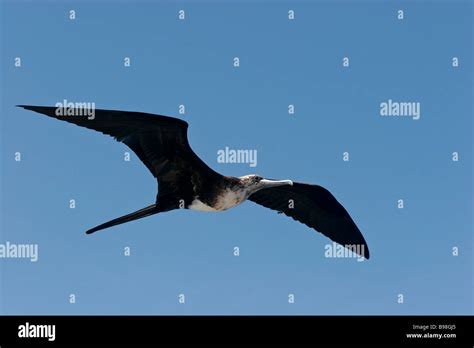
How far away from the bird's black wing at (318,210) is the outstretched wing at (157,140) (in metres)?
1.45

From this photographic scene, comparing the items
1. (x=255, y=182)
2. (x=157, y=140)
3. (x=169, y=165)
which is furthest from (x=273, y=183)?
(x=157, y=140)

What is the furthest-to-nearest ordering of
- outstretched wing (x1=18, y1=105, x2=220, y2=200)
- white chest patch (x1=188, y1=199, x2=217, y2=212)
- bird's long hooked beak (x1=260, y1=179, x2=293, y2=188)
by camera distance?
bird's long hooked beak (x1=260, y1=179, x2=293, y2=188) → white chest patch (x1=188, y1=199, x2=217, y2=212) → outstretched wing (x1=18, y1=105, x2=220, y2=200)

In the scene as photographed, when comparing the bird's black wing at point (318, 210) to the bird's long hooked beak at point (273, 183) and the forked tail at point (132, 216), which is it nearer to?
the bird's long hooked beak at point (273, 183)

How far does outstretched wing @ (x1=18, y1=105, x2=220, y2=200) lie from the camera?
7020 millimetres

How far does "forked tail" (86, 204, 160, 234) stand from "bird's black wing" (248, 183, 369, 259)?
1.72 m

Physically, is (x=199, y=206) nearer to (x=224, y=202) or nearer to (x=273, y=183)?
(x=224, y=202)

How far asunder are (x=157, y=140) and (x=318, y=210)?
248cm

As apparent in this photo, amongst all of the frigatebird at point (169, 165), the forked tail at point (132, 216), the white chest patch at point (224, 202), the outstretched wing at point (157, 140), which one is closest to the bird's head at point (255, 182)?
the frigatebird at point (169, 165)

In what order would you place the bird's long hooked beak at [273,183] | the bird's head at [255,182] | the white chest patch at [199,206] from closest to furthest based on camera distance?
the white chest patch at [199,206], the bird's head at [255,182], the bird's long hooked beak at [273,183]

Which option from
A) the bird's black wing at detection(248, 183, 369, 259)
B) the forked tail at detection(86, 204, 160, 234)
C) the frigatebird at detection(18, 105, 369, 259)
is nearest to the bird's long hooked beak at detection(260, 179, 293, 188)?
the frigatebird at detection(18, 105, 369, 259)

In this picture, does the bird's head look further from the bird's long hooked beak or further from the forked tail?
the forked tail

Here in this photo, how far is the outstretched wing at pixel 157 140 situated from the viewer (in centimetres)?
702

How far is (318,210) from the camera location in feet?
29.6

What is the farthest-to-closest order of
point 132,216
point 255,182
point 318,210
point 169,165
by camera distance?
1. point 318,210
2. point 255,182
3. point 169,165
4. point 132,216
